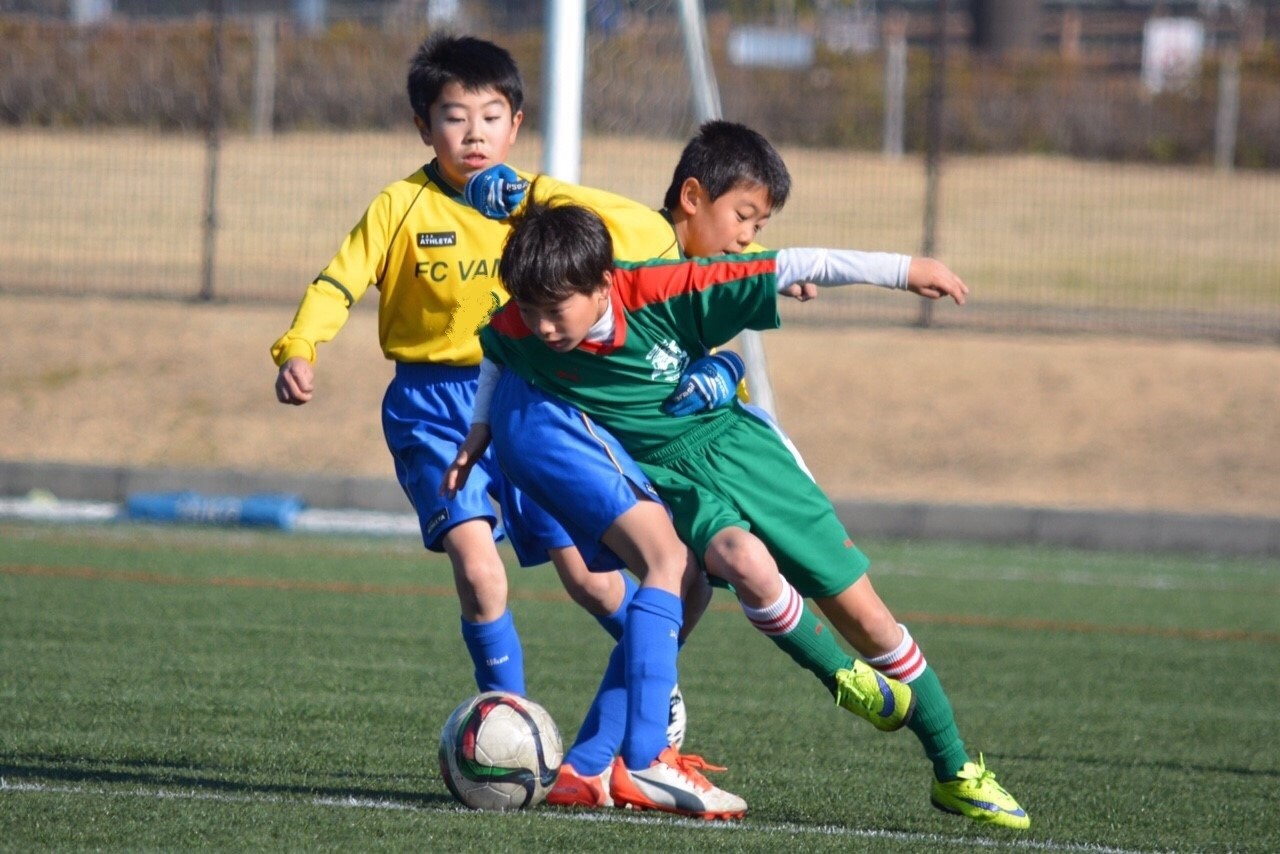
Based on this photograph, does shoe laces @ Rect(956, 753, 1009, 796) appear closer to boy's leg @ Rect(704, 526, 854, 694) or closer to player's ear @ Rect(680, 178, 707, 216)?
boy's leg @ Rect(704, 526, 854, 694)

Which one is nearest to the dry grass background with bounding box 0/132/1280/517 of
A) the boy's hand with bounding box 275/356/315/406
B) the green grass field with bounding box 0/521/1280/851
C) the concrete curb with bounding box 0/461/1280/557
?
the concrete curb with bounding box 0/461/1280/557

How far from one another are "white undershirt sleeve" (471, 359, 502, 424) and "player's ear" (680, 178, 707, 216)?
69 cm

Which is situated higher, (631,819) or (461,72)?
(461,72)

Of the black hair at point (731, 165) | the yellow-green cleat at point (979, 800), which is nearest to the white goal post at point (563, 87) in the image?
the black hair at point (731, 165)

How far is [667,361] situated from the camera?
4.22m

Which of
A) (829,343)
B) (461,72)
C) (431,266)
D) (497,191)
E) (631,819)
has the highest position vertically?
(461,72)

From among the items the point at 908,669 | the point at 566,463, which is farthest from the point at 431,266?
the point at 908,669

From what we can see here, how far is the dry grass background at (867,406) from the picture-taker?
40.7 feet

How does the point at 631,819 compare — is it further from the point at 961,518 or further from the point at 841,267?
the point at 961,518

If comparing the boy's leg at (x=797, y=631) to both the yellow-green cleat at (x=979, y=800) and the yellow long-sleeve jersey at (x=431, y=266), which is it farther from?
the yellow long-sleeve jersey at (x=431, y=266)

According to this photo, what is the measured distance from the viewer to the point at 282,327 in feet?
48.0

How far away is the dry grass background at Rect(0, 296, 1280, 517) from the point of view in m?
12.4

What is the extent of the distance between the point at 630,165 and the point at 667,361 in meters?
10.6

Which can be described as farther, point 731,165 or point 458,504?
point 458,504
